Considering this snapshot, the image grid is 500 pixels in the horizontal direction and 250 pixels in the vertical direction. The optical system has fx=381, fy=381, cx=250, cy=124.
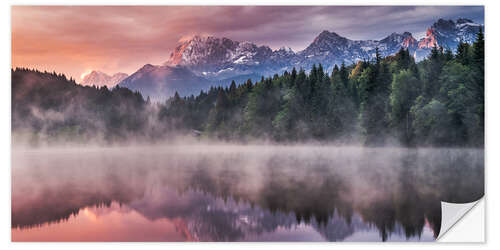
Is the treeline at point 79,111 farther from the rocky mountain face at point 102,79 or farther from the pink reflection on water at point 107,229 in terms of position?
the pink reflection on water at point 107,229

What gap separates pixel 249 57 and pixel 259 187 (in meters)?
2.56

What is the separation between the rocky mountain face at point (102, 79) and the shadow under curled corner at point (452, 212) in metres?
6.32

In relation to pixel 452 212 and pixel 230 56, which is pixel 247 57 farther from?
pixel 452 212

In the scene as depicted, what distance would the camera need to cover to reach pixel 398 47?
722cm

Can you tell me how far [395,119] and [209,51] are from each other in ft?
A: 12.8

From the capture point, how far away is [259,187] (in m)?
7.31

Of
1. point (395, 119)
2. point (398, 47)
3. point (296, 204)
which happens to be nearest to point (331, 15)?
point (398, 47)

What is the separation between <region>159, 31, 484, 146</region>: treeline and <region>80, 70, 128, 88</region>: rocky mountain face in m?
1.06

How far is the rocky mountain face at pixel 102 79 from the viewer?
7.52 metres

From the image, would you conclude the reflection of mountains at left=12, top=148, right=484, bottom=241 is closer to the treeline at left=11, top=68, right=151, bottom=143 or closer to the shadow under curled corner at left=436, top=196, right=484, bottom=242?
the shadow under curled corner at left=436, top=196, right=484, bottom=242

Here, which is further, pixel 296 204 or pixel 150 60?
pixel 150 60

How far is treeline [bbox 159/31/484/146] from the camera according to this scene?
22.6ft

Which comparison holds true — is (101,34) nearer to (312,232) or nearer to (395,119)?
(312,232)
